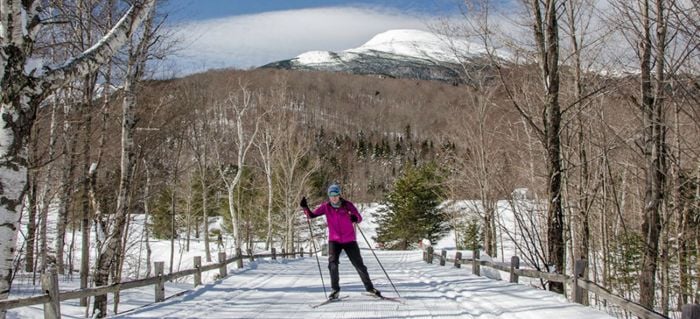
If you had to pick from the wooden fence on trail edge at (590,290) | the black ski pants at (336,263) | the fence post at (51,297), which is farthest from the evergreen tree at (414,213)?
the fence post at (51,297)

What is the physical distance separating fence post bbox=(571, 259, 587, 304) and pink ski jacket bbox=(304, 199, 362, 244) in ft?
11.7

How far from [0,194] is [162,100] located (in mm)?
12013

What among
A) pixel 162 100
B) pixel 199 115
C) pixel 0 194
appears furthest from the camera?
pixel 199 115

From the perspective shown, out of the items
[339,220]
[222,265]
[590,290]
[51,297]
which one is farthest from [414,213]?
[51,297]

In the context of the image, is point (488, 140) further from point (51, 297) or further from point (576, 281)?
point (51, 297)

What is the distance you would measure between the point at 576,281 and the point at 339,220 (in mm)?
3949

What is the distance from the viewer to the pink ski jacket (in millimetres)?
9359

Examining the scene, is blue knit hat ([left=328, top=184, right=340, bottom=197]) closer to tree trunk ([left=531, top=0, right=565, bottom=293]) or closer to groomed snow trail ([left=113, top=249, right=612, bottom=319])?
groomed snow trail ([left=113, top=249, right=612, bottom=319])

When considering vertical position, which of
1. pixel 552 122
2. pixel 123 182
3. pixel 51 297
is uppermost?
pixel 552 122

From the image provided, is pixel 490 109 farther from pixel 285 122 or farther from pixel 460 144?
pixel 285 122

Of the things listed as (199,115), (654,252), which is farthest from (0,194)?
(199,115)

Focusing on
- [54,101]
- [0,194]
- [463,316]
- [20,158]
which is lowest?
[463,316]

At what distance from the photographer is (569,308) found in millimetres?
7648

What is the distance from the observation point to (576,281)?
27.7 feet
